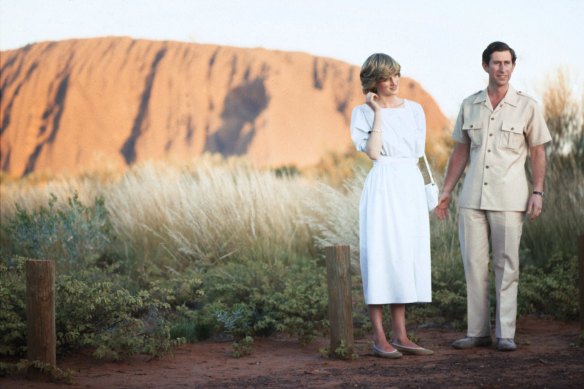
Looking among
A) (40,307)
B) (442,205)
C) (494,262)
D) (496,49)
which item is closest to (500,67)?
(496,49)

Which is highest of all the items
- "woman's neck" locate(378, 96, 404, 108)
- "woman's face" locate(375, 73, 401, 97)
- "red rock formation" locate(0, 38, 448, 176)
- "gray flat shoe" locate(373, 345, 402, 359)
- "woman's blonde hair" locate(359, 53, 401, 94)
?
"red rock formation" locate(0, 38, 448, 176)

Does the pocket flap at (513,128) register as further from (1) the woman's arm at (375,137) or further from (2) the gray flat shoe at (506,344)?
(2) the gray flat shoe at (506,344)

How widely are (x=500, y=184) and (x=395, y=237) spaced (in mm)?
757

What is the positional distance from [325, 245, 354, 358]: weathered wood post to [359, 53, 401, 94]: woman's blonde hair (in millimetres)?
1059

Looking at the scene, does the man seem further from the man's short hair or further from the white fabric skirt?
the white fabric skirt

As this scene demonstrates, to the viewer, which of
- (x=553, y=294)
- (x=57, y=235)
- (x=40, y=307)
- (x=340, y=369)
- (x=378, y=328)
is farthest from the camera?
(x=57, y=235)

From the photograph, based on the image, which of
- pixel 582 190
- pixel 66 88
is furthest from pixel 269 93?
pixel 582 190

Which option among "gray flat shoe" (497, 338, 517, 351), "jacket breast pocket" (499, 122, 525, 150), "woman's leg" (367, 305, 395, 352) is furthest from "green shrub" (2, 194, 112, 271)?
"jacket breast pocket" (499, 122, 525, 150)

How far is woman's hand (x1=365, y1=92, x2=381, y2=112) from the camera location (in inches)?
214

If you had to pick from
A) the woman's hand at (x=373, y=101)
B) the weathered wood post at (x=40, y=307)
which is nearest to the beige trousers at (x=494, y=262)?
the woman's hand at (x=373, y=101)

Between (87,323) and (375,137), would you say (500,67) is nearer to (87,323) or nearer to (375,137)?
(375,137)

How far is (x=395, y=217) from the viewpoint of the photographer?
17.7 ft

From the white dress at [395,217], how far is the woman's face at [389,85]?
4.5 inches

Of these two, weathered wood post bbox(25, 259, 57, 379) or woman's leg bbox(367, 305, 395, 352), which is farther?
woman's leg bbox(367, 305, 395, 352)
